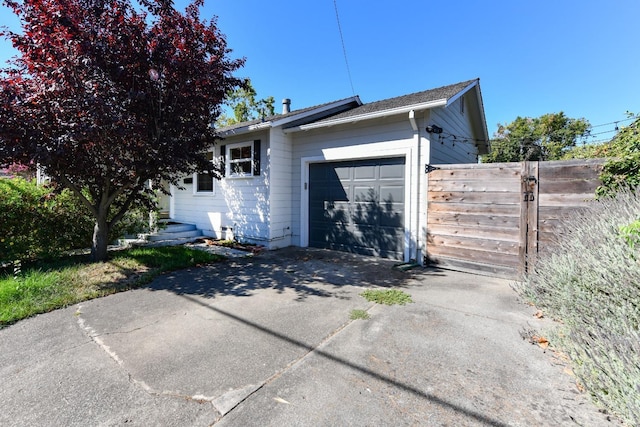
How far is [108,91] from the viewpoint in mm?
4750

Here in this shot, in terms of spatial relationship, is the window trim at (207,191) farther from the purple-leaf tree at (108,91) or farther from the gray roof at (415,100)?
the gray roof at (415,100)

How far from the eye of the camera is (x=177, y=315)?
3559 millimetres

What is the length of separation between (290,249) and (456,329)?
5.09 m

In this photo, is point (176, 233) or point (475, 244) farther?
point (176, 233)

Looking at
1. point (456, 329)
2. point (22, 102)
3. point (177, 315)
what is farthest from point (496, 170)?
point (22, 102)

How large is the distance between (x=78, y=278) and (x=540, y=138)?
32424 mm

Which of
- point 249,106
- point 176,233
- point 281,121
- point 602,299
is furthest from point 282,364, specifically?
point 249,106

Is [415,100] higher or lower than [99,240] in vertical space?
higher

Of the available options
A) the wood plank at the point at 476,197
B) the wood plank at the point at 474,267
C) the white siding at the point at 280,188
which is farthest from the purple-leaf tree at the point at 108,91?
→ the wood plank at the point at 474,267

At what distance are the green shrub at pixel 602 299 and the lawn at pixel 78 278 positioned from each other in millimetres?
5629

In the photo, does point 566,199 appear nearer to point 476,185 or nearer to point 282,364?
point 476,185

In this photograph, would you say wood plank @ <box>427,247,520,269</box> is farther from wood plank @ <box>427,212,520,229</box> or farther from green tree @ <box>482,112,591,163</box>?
green tree @ <box>482,112,591,163</box>

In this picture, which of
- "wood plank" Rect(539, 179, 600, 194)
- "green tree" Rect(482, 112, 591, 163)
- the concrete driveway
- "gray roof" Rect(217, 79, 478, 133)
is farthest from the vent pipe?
"green tree" Rect(482, 112, 591, 163)

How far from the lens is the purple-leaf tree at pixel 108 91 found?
435 centimetres
